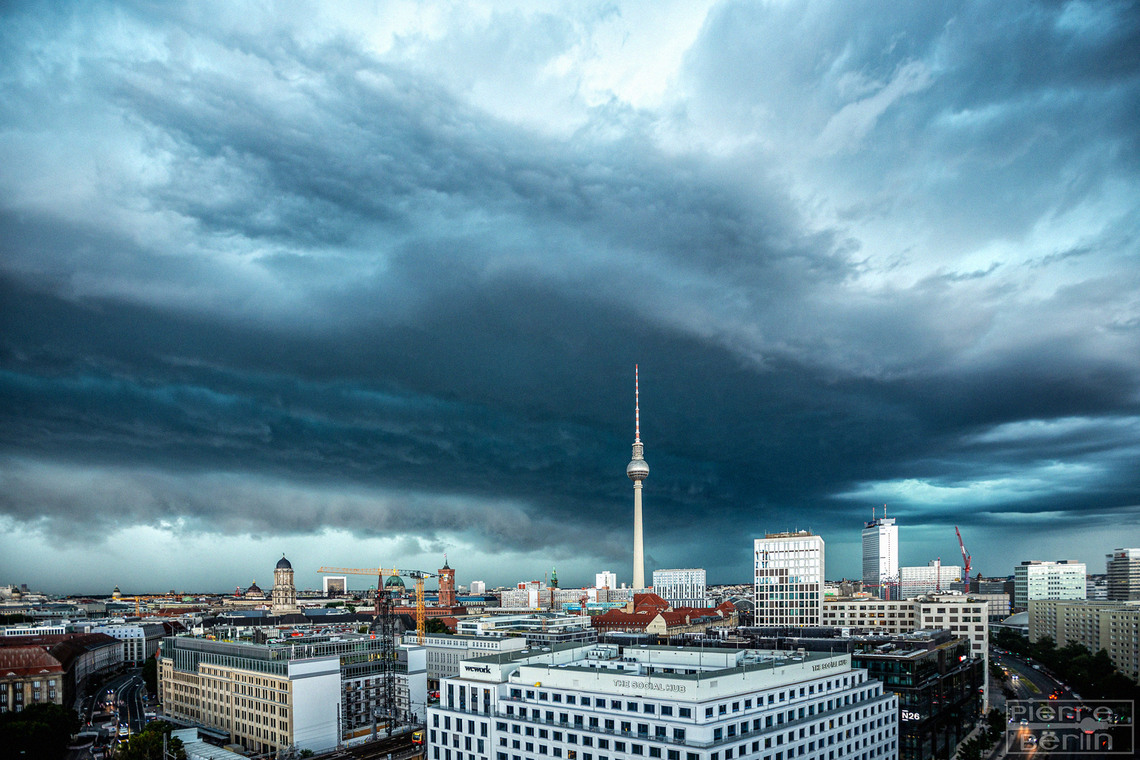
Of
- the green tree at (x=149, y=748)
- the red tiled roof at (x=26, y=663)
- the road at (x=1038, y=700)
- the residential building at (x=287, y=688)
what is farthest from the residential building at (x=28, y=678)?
the road at (x=1038, y=700)

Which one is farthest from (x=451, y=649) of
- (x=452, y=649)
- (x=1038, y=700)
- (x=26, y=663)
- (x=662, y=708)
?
(x=1038, y=700)

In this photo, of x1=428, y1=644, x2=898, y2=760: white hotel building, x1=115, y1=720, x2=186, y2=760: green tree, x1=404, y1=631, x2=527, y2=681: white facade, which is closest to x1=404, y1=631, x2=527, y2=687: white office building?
x1=404, y1=631, x2=527, y2=681: white facade

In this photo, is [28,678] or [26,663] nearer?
[28,678]

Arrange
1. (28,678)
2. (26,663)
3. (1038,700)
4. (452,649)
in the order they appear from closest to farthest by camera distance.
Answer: (28,678)
(26,663)
(1038,700)
(452,649)

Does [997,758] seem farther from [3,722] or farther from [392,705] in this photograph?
[3,722]

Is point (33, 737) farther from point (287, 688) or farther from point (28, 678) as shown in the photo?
point (28, 678)

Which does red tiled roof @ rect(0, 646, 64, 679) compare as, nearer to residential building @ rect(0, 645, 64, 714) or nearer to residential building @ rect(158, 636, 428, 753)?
residential building @ rect(0, 645, 64, 714)

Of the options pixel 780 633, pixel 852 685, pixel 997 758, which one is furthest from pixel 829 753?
pixel 780 633
